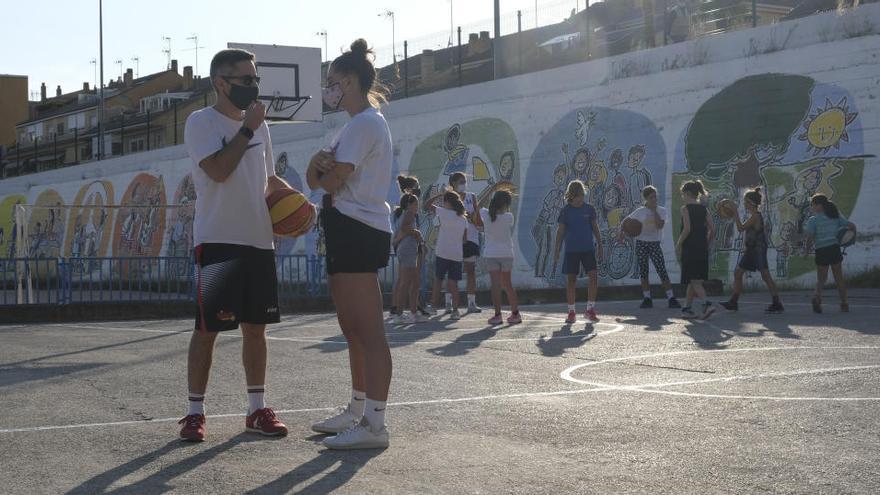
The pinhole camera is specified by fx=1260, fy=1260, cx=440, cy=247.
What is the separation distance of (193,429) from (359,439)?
82 cm

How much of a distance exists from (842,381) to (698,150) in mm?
15582

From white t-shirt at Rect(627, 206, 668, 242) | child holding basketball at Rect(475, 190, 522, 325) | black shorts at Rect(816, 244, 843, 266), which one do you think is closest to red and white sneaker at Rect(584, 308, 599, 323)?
child holding basketball at Rect(475, 190, 522, 325)

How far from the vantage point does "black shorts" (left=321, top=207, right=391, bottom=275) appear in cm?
575

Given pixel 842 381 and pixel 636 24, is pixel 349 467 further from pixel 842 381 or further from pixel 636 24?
pixel 636 24

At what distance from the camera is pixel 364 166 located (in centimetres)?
579

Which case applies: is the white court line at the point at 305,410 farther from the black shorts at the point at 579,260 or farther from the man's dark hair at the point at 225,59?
the black shorts at the point at 579,260

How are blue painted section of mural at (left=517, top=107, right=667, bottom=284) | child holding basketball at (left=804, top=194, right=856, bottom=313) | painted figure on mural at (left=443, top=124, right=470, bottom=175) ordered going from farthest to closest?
painted figure on mural at (left=443, top=124, right=470, bottom=175), blue painted section of mural at (left=517, top=107, right=667, bottom=284), child holding basketball at (left=804, top=194, right=856, bottom=313)

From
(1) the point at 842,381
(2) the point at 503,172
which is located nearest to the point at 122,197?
(2) the point at 503,172

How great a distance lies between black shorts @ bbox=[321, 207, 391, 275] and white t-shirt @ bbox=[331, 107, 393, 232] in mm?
37

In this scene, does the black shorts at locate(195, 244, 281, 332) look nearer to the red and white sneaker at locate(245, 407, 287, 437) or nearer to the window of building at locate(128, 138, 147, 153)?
the red and white sneaker at locate(245, 407, 287, 437)

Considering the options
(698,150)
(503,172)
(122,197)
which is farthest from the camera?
(122,197)

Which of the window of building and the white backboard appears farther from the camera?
the window of building

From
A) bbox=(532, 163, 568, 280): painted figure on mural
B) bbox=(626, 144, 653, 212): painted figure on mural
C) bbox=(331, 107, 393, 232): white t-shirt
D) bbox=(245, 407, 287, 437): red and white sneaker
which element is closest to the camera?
bbox=(331, 107, 393, 232): white t-shirt

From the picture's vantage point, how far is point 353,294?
5.77 m
